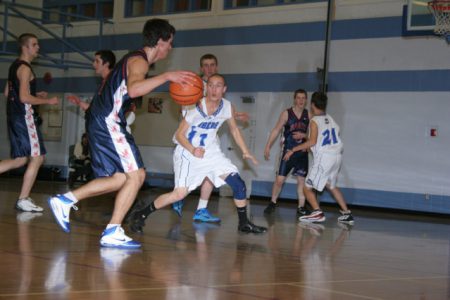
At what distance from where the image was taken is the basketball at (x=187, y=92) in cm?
586

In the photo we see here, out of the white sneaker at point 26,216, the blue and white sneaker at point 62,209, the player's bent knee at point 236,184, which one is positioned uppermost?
the player's bent knee at point 236,184

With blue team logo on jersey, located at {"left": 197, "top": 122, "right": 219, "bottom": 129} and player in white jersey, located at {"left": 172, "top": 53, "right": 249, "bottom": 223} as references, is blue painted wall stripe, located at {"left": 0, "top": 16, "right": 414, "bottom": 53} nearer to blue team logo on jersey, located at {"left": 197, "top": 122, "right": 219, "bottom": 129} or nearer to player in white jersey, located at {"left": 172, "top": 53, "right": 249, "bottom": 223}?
player in white jersey, located at {"left": 172, "top": 53, "right": 249, "bottom": 223}

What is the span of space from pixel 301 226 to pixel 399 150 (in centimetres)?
554

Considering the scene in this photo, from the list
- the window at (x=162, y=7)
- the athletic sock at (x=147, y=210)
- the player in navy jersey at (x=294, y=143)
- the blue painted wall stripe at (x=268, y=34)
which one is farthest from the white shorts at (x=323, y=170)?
the window at (x=162, y=7)

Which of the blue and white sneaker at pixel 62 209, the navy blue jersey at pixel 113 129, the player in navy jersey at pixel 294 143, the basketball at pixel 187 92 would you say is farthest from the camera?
the player in navy jersey at pixel 294 143

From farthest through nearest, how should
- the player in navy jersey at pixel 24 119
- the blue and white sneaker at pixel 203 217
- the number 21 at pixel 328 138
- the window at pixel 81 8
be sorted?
1. the window at pixel 81 8
2. the number 21 at pixel 328 138
3. the blue and white sneaker at pixel 203 217
4. the player in navy jersey at pixel 24 119

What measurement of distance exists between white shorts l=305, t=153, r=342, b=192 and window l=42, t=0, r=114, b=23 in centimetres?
1053

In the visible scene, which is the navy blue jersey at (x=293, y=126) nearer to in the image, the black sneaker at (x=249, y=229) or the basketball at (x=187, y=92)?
the black sneaker at (x=249, y=229)

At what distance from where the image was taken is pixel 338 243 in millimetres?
6824

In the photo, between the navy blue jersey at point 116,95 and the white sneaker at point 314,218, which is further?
the white sneaker at point 314,218

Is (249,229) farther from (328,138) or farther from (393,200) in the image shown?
(393,200)

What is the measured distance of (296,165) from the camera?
10.8 metres

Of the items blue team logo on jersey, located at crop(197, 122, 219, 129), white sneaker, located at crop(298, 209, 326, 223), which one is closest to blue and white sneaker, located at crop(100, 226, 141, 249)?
blue team logo on jersey, located at crop(197, 122, 219, 129)

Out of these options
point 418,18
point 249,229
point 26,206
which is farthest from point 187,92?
point 418,18
